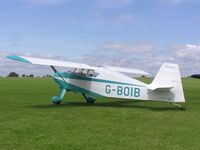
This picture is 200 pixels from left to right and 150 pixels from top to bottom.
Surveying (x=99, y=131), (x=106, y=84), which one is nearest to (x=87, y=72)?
(x=106, y=84)

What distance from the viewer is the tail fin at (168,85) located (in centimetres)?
1402

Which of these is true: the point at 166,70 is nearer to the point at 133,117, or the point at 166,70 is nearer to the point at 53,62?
the point at 133,117

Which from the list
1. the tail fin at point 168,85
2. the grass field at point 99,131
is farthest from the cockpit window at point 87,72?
the grass field at point 99,131

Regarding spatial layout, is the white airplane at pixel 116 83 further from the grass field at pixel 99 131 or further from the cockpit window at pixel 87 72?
the grass field at pixel 99 131

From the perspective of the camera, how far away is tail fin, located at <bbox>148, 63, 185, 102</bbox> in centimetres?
1402

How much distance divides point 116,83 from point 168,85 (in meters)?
2.13

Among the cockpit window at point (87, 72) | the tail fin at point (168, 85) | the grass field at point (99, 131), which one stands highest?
the cockpit window at point (87, 72)

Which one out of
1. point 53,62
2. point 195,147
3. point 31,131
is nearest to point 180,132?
point 195,147

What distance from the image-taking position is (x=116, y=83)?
15.0m

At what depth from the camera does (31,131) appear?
8.92m

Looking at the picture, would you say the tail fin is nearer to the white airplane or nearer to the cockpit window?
the white airplane

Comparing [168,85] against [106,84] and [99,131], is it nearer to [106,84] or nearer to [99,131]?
[106,84]

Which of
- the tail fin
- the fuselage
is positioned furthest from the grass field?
the fuselage

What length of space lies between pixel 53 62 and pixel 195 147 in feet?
31.4
